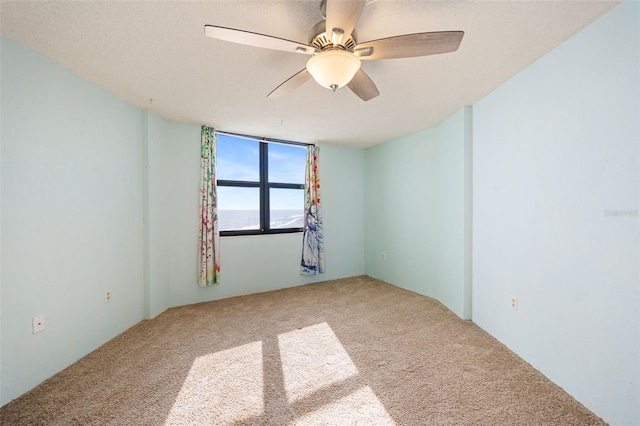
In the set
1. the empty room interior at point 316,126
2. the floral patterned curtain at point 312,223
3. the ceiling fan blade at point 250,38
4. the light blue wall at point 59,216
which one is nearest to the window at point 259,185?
the floral patterned curtain at point 312,223

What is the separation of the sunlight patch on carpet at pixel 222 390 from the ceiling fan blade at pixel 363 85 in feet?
6.86

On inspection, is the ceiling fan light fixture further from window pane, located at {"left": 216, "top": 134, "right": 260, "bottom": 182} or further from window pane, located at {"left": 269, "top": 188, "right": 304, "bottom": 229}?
window pane, located at {"left": 269, "top": 188, "right": 304, "bottom": 229}

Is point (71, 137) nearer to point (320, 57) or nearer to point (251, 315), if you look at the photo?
point (320, 57)

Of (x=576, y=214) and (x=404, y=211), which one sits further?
(x=404, y=211)

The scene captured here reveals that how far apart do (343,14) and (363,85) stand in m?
0.61

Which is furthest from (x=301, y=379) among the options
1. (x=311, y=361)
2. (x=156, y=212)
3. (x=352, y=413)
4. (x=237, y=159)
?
(x=237, y=159)

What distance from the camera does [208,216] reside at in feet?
10.6

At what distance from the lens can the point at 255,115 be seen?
2.83 metres

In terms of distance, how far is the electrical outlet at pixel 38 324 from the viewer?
1.70 m

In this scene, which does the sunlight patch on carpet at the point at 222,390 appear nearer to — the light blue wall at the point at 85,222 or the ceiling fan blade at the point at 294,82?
the light blue wall at the point at 85,222

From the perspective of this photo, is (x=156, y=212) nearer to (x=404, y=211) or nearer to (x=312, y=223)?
(x=312, y=223)

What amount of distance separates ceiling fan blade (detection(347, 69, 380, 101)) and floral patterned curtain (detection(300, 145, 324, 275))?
2.21 m

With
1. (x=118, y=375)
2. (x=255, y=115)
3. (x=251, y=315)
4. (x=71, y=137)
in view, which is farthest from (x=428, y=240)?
(x=71, y=137)

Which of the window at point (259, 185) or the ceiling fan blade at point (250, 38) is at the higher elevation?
the ceiling fan blade at point (250, 38)
